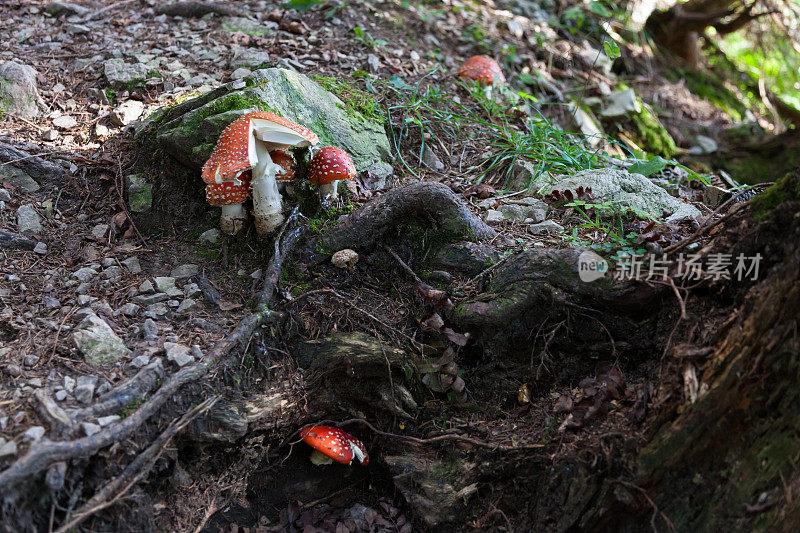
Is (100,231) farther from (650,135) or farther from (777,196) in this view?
(650,135)

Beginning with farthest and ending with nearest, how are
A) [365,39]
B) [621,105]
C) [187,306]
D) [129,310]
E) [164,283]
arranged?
[621,105] < [365,39] < [164,283] < [187,306] < [129,310]

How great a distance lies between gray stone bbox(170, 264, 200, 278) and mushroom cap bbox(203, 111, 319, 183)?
0.67 meters

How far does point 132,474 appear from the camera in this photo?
262cm

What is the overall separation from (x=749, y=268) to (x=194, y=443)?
2799mm

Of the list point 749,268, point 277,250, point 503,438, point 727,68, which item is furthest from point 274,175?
point 727,68

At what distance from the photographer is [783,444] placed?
2.22 metres

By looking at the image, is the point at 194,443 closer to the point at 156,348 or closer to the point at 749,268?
the point at 156,348

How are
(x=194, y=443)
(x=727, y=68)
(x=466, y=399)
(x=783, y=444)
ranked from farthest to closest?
(x=727, y=68) → (x=466, y=399) → (x=194, y=443) → (x=783, y=444)

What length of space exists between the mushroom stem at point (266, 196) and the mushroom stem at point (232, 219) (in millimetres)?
102

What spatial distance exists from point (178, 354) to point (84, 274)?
0.93 meters

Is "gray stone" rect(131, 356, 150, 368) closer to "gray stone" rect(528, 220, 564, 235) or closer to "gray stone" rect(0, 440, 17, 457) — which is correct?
"gray stone" rect(0, 440, 17, 457)

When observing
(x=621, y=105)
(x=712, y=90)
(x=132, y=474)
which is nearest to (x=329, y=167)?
(x=132, y=474)

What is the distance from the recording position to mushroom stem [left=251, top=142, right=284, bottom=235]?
3309mm

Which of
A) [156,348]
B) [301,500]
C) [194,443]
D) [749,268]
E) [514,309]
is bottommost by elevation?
[301,500]
